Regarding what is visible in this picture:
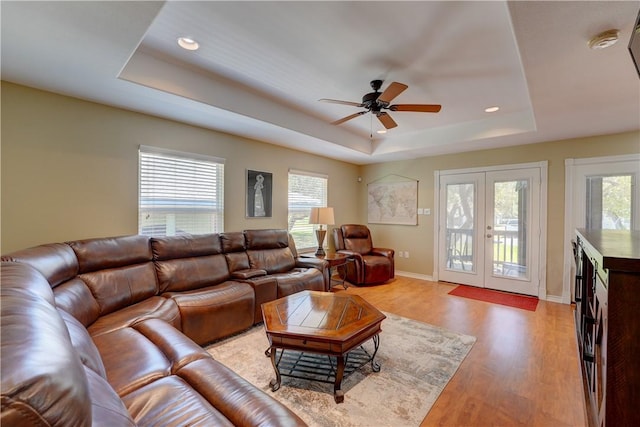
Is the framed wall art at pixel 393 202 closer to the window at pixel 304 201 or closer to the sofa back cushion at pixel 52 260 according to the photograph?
the window at pixel 304 201

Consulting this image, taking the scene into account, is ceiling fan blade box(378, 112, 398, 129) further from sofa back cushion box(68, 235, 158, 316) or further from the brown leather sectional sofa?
sofa back cushion box(68, 235, 158, 316)

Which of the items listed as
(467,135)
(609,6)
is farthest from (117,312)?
(467,135)

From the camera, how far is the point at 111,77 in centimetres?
229

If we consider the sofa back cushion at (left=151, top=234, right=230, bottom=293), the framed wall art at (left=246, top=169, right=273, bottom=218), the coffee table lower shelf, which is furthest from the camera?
the framed wall art at (left=246, top=169, right=273, bottom=218)

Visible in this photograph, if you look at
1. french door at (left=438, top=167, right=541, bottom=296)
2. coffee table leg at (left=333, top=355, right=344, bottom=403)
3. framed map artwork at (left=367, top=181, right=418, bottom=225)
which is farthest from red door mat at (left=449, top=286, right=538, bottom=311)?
coffee table leg at (left=333, top=355, right=344, bottom=403)

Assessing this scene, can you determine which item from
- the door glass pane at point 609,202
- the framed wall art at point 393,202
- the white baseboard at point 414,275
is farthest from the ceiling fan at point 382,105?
the white baseboard at point 414,275

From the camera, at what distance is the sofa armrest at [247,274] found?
322cm

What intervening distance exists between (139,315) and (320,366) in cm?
151

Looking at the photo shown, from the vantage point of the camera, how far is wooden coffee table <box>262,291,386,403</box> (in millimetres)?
1914

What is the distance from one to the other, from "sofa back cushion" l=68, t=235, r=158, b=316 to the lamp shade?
2.42m

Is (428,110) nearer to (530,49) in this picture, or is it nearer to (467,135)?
(530,49)

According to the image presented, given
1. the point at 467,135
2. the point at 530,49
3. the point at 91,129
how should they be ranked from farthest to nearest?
the point at 467,135
the point at 91,129
the point at 530,49

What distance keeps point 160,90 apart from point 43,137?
114 cm

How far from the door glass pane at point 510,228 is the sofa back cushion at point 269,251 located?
3385mm
